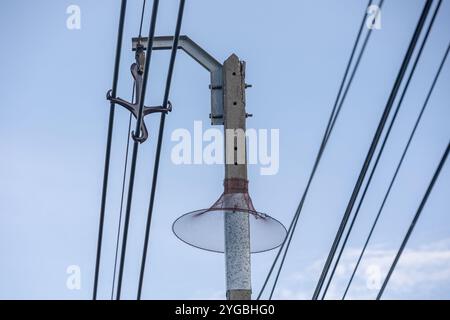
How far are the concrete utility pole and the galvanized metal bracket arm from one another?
0.37 ft

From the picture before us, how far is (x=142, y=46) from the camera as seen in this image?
11.0 m

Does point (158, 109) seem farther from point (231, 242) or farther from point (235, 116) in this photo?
point (231, 242)

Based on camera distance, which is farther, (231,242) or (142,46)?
(142,46)

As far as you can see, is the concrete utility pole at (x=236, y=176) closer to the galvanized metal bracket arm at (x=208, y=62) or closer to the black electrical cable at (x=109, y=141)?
the galvanized metal bracket arm at (x=208, y=62)

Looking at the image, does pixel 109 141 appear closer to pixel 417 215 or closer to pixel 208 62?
pixel 208 62

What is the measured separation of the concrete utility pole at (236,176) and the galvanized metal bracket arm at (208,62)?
0.11 m

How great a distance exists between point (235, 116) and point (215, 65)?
0.89 m

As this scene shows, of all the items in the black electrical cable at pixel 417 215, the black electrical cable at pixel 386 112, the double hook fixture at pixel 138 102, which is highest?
the double hook fixture at pixel 138 102

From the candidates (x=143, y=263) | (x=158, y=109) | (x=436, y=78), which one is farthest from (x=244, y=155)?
(x=436, y=78)

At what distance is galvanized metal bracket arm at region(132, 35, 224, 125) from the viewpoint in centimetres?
1034

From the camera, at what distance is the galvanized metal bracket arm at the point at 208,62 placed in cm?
1034

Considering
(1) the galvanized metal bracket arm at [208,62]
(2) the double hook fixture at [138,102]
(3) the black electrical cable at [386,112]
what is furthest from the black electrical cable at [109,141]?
(3) the black electrical cable at [386,112]
